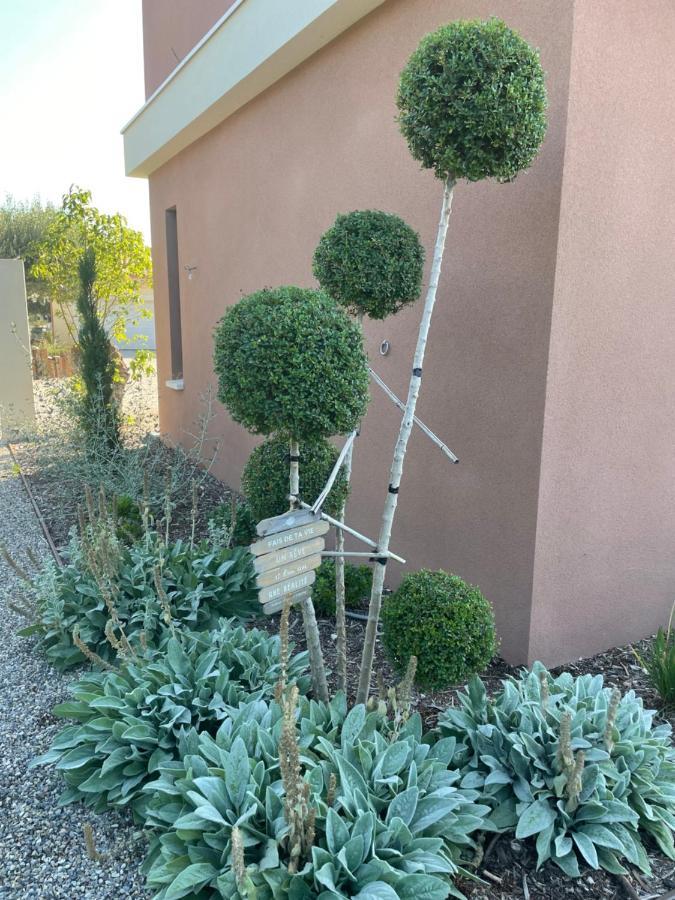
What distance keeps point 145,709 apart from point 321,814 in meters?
0.93

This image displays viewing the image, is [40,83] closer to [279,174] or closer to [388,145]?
[279,174]

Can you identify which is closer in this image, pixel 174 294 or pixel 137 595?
pixel 137 595

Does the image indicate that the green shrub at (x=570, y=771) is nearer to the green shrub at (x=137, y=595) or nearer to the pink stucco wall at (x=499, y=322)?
the pink stucco wall at (x=499, y=322)

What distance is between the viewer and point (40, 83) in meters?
9.59

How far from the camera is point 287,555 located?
7.45 ft

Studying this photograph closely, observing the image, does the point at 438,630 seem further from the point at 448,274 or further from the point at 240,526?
the point at 240,526

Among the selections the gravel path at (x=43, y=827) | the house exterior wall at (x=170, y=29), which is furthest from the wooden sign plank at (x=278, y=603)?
the house exterior wall at (x=170, y=29)

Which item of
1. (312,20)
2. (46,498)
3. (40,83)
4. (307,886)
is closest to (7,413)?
(46,498)

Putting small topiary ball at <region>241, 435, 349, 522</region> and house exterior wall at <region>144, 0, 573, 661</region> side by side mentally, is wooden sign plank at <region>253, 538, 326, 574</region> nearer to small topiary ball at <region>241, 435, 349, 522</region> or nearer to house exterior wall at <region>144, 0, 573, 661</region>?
small topiary ball at <region>241, 435, 349, 522</region>

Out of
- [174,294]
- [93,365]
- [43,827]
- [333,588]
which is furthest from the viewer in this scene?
[174,294]

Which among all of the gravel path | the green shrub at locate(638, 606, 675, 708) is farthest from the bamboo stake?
the green shrub at locate(638, 606, 675, 708)

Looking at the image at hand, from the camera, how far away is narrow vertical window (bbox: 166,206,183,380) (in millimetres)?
8430

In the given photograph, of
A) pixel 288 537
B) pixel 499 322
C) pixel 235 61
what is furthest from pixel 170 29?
pixel 288 537

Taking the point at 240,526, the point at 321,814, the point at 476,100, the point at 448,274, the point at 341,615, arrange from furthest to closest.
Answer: the point at 240,526, the point at 448,274, the point at 341,615, the point at 476,100, the point at 321,814
